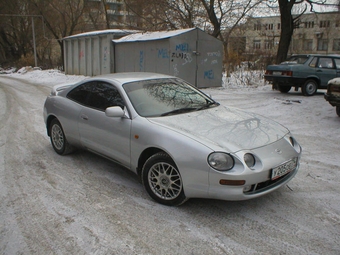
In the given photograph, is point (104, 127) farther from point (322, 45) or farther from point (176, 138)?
point (322, 45)

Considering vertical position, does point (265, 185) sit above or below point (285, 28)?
below

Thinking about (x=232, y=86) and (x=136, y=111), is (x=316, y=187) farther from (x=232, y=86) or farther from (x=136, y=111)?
(x=232, y=86)

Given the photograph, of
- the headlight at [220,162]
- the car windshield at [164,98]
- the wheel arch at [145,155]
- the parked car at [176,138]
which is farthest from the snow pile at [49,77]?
the headlight at [220,162]

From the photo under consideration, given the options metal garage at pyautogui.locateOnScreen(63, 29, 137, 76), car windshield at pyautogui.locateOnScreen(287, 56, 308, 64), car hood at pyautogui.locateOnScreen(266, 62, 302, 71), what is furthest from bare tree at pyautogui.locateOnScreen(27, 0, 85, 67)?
car windshield at pyautogui.locateOnScreen(287, 56, 308, 64)

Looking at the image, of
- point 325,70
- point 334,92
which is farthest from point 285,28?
point 334,92

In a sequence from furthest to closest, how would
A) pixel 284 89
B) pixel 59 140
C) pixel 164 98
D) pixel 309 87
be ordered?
1. pixel 284 89
2. pixel 309 87
3. pixel 59 140
4. pixel 164 98

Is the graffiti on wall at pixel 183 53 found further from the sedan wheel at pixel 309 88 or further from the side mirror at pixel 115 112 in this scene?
the side mirror at pixel 115 112

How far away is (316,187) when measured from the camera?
4125mm

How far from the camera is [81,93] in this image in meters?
4.96

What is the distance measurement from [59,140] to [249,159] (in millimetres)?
3467

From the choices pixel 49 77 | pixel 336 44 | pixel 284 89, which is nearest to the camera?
pixel 284 89

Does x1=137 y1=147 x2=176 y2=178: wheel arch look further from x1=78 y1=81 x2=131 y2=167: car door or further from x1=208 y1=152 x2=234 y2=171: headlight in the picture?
x1=208 y1=152 x2=234 y2=171: headlight

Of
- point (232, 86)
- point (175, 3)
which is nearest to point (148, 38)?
point (232, 86)

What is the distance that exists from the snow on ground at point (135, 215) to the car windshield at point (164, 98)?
105cm
